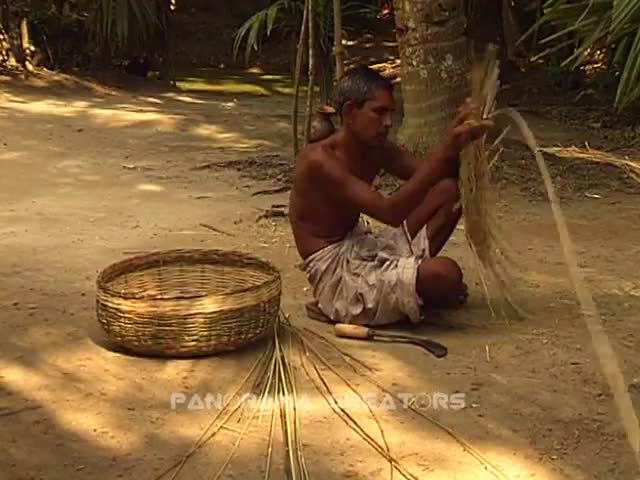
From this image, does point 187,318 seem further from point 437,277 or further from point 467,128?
point 467,128

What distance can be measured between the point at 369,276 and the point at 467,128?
0.61 m

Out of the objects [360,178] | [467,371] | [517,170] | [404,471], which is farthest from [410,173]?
[517,170]

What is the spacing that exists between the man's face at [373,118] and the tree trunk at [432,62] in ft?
7.40

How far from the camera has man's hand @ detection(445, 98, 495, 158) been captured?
3.25 meters

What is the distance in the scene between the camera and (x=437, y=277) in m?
3.53

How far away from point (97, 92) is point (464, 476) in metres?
8.44

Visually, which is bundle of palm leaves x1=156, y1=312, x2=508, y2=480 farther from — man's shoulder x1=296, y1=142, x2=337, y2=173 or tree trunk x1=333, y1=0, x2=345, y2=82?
tree trunk x1=333, y1=0, x2=345, y2=82

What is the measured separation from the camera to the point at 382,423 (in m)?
2.86

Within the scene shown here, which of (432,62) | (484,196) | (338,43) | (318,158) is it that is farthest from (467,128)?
(432,62)

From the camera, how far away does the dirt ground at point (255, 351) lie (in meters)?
2.68

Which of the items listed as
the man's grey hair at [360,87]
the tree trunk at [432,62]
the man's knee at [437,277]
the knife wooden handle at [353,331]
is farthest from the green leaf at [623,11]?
the tree trunk at [432,62]

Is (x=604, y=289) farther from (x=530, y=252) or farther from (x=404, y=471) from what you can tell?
(x=404, y=471)

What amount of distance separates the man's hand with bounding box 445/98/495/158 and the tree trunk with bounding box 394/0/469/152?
2.44 metres

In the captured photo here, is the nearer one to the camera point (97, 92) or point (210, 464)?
point (210, 464)
